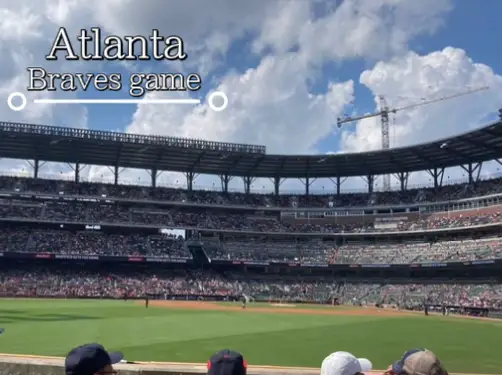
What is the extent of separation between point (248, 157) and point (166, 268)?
59.6 ft

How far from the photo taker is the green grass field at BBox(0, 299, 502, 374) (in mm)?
21031

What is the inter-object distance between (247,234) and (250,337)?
51.0 metres

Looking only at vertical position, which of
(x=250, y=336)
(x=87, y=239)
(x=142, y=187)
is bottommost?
(x=250, y=336)

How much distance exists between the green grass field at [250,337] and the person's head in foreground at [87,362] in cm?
1594

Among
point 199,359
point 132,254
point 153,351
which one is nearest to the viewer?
point 199,359

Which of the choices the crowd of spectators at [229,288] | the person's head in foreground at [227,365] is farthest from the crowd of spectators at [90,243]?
the person's head in foreground at [227,365]

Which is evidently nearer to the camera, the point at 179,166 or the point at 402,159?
the point at 402,159

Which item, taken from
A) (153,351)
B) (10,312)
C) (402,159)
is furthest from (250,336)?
(402,159)

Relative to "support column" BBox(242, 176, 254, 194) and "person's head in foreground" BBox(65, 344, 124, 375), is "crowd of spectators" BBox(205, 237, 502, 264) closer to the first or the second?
"support column" BBox(242, 176, 254, 194)

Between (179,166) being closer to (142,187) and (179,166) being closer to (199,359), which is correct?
(142,187)

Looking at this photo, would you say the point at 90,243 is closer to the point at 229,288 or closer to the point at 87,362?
the point at 229,288

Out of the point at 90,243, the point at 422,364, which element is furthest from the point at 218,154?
the point at 422,364

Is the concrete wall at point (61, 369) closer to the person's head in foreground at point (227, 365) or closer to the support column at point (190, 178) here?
the person's head in foreground at point (227, 365)

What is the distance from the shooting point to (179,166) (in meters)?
76.0
